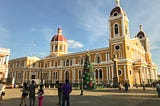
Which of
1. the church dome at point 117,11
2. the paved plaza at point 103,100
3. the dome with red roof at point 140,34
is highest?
the church dome at point 117,11

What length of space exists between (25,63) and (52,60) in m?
10.2

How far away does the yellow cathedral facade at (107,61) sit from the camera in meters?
37.7

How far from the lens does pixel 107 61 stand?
134 ft

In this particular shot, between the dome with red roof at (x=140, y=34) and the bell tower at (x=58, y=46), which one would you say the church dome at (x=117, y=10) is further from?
the bell tower at (x=58, y=46)

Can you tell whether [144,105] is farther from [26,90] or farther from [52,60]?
[52,60]

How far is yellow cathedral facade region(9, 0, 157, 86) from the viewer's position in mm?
37688

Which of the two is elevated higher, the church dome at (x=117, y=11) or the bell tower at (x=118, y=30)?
the church dome at (x=117, y=11)

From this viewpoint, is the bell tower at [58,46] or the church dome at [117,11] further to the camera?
the bell tower at [58,46]

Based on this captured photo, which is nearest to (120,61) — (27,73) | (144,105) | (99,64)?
(99,64)

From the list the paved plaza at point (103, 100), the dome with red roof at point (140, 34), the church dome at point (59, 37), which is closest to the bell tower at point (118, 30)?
the dome with red roof at point (140, 34)

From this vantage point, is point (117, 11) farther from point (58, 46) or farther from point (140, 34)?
point (58, 46)

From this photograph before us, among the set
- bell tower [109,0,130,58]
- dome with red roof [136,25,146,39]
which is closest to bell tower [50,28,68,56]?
bell tower [109,0,130,58]

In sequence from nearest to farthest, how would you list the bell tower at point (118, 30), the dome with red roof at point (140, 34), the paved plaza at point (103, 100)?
the paved plaza at point (103, 100) → the bell tower at point (118, 30) → the dome with red roof at point (140, 34)

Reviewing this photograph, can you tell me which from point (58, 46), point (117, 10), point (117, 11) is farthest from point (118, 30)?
point (58, 46)
